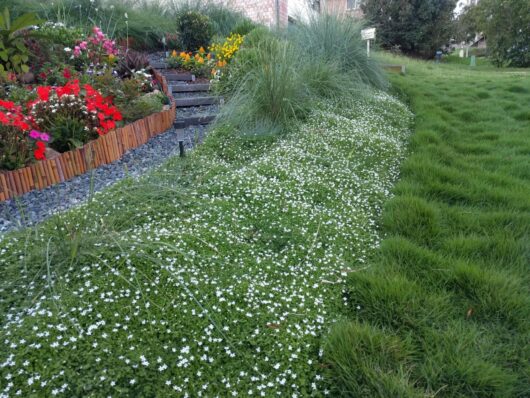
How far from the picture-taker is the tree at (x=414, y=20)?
21406 mm

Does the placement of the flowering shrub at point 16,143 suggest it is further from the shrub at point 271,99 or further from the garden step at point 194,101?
the garden step at point 194,101

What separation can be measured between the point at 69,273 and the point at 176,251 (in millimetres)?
589

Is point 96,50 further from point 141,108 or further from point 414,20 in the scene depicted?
point 414,20

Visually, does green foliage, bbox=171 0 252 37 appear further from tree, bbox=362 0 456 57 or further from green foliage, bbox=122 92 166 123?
tree, bbox=362 0 456 57

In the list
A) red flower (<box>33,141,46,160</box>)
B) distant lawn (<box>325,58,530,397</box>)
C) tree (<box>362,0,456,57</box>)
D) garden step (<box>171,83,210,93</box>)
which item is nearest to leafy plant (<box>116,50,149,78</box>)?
garden step (<box>171,83,210,93</box>)

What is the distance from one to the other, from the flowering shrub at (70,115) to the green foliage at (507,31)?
74.9ft

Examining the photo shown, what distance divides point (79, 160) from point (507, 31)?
78.6ft

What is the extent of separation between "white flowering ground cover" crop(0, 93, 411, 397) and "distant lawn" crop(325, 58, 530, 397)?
0.18 metres

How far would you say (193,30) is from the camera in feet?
29.0

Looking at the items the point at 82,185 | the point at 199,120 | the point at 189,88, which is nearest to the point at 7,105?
the point at 82,185

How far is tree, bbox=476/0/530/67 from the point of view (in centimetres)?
1941

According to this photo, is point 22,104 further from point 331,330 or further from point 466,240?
point 466,240

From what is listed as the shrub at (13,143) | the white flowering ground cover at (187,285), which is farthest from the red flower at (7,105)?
the white flowering ground cover at (187,285)

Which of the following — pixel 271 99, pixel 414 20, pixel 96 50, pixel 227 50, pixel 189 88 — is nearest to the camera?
pixel 271 99
